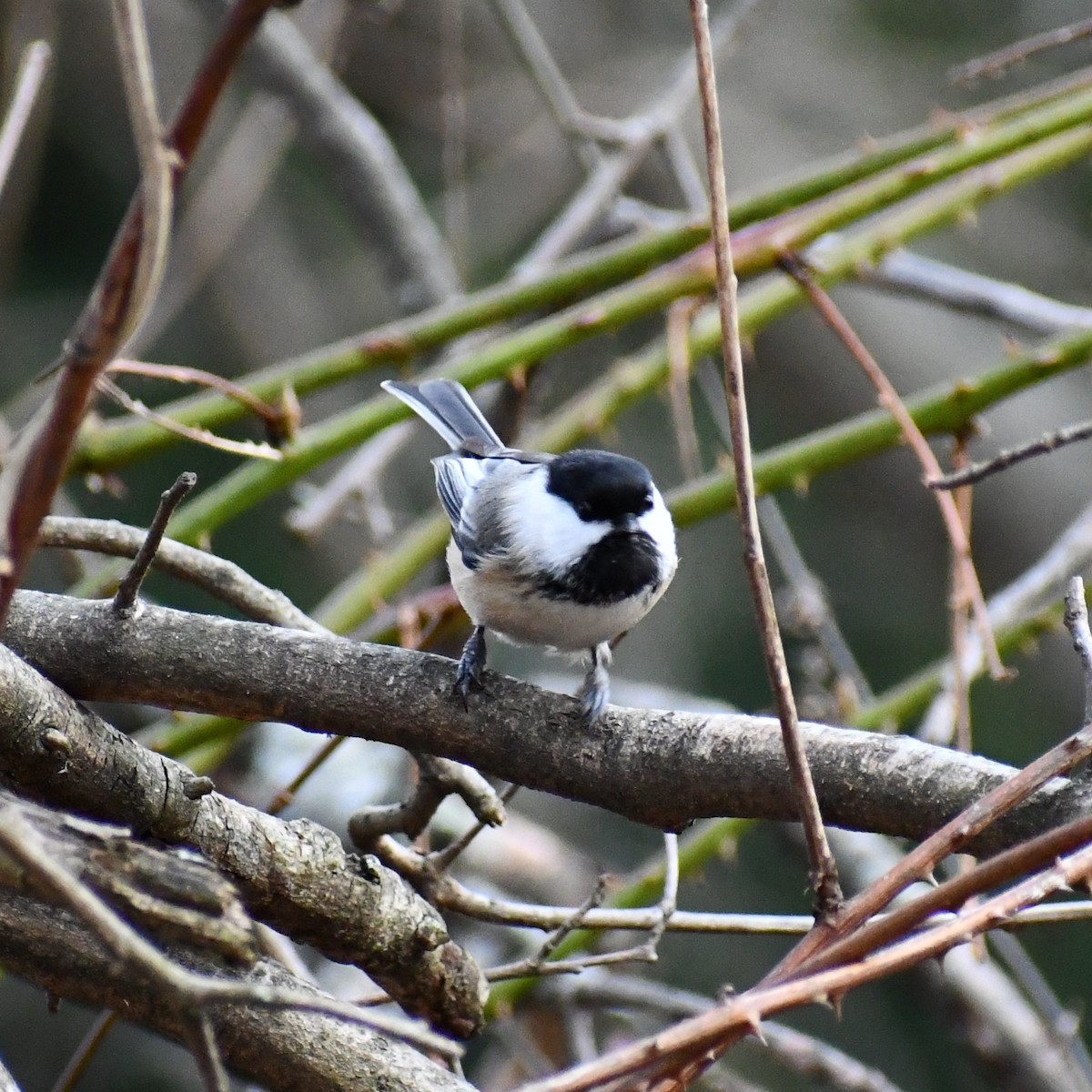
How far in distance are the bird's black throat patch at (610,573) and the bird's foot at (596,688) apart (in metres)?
0.13

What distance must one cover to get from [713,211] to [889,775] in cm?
63

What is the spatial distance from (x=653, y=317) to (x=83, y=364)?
197 inches

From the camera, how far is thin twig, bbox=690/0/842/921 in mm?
1096

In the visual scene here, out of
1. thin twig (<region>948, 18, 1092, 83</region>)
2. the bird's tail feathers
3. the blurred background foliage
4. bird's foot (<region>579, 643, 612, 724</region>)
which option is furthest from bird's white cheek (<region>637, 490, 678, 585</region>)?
the blurred background foliage

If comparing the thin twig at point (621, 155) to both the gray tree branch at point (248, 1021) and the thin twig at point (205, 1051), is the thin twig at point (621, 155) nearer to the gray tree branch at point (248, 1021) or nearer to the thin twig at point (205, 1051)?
the gray tree branch at point (248, 1021)

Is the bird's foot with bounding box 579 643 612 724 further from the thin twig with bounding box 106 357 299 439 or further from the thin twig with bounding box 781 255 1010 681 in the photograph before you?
the thin twig with bounding box 106 357 299 439

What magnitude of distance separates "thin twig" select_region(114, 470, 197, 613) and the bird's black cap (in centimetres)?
93

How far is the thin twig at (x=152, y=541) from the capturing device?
4.30 ft

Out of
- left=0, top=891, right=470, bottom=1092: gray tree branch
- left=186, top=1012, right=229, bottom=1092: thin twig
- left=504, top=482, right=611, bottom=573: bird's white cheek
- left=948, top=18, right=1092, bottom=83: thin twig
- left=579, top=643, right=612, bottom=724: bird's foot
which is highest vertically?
left=948, top=18, right=1092, bottom=83: thin twig

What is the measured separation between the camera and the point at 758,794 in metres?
1.45

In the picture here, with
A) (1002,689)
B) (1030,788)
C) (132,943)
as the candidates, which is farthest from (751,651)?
(132,943)

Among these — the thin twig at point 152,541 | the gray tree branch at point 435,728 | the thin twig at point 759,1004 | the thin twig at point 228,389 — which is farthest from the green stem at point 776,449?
the thin twig at point 759,1004

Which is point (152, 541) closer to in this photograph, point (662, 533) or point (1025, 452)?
point (1025, 452)

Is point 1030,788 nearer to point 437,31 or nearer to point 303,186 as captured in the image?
point 437,31
